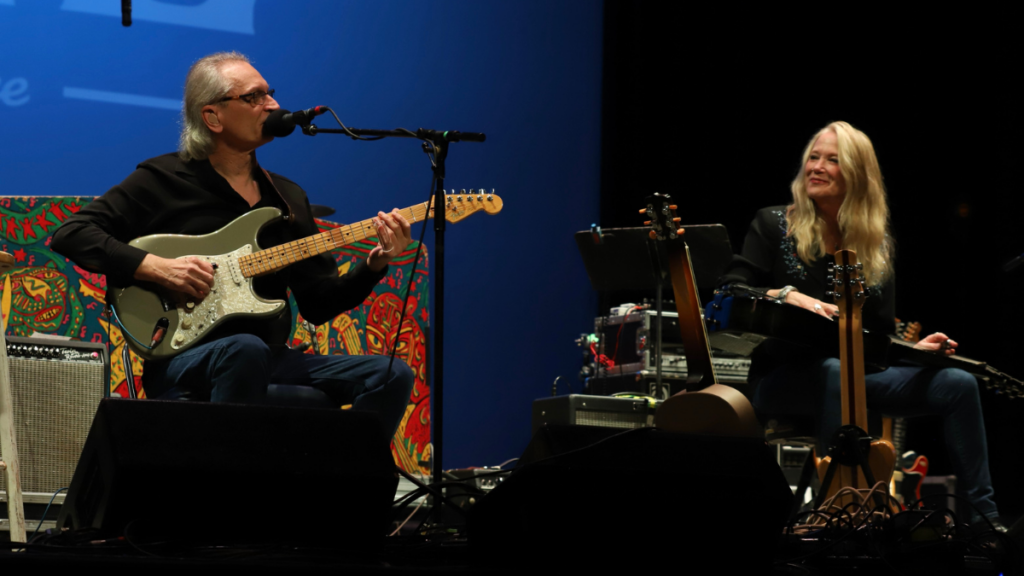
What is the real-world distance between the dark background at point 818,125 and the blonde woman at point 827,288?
1.61m

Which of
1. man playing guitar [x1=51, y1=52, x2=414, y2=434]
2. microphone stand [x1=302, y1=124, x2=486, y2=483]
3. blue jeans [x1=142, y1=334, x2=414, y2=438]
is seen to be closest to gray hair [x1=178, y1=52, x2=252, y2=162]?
man playing guitar [x1=51, y1=52, x2=414, y2=434]

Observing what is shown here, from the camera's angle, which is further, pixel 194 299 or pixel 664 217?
pixel 664 217

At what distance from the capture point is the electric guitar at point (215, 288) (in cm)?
267

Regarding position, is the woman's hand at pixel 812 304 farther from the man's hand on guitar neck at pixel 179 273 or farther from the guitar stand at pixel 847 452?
the man's hand on guitar neck at pixel 179 273

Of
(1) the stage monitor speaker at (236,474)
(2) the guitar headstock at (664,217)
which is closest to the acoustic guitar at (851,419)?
(2) the guitar headstock at (664,217)

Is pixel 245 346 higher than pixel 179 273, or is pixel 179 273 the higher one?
pixel 179 273

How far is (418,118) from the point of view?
15.7 ft

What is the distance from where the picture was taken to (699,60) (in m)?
5.16

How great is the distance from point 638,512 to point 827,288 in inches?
78.0

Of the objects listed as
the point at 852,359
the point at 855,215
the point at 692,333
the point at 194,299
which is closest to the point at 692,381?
the point at 692,333

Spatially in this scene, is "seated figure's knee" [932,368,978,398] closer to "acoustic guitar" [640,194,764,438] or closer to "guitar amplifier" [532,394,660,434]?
"acoustic guitar" [640,194,764,438]

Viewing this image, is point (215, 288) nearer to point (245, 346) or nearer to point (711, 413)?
point (245, 346)

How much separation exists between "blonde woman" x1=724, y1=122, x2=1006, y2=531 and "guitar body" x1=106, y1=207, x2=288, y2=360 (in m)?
1.59

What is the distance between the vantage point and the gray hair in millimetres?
2971
